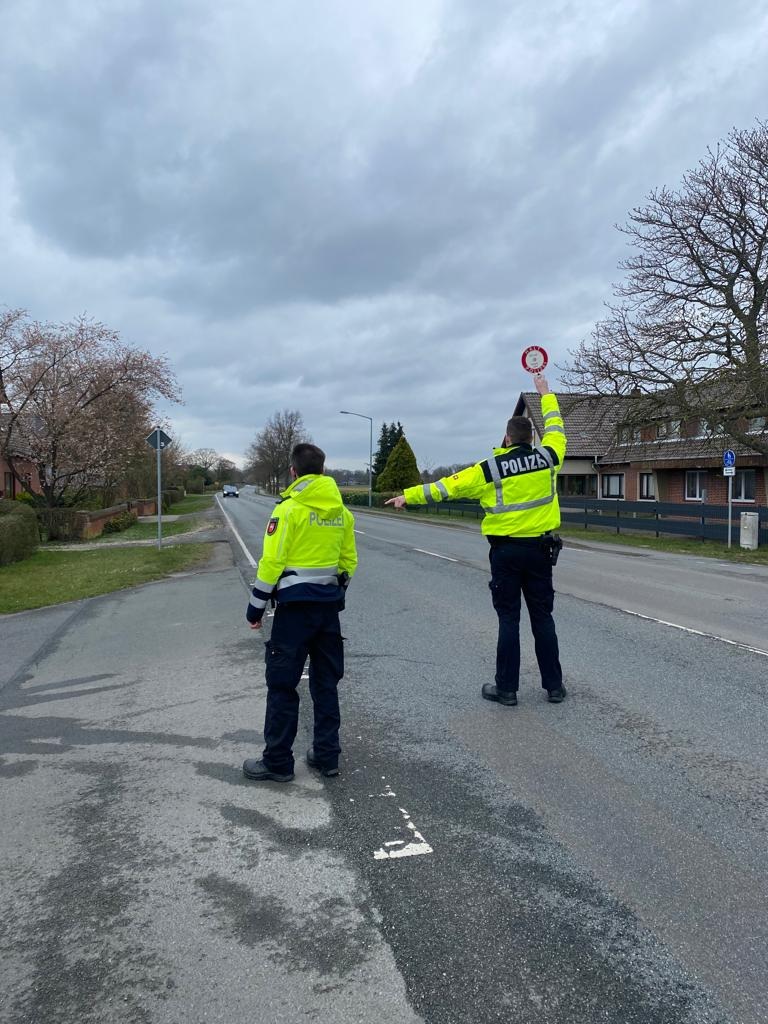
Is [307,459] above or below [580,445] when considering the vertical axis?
below

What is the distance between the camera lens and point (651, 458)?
33.8 meters

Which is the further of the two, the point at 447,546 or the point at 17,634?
the point at 447,546

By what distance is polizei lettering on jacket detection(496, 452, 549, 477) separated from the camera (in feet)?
17.0

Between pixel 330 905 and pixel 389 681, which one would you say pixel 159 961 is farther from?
pixel 389 681

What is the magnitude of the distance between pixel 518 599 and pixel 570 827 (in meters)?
2.10

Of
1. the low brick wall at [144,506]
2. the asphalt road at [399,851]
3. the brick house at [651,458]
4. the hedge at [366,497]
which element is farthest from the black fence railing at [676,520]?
the hedge at [366,497]

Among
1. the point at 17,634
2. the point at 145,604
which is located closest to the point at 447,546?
the point at 145,604

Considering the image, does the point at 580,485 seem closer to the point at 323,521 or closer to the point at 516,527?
the point at 516,527

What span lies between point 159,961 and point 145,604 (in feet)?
29.2

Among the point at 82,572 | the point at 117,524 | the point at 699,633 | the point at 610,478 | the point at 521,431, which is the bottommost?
the point at 82,572

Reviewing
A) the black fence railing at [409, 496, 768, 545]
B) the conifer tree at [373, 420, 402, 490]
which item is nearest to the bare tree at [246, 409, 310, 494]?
the conifer tree at [373, 420, 402, 490]

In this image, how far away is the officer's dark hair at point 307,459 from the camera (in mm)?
4227

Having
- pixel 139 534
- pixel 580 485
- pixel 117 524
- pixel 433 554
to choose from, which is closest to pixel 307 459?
pixel 433 554

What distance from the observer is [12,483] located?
3491cm
